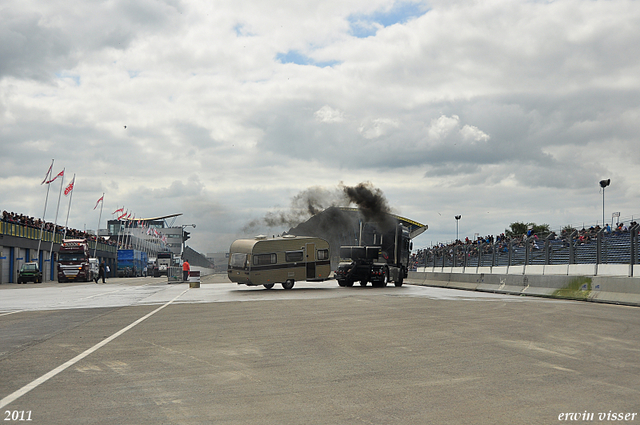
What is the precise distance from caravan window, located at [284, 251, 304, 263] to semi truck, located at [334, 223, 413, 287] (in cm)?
360

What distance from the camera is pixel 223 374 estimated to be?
780cm

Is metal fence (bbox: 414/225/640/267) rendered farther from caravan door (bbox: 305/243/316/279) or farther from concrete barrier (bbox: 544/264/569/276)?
caravan door (bbox: 305/243/316/279)

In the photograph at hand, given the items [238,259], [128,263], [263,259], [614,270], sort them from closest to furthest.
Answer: [614,270], [263,259], [238,259], [128,263]

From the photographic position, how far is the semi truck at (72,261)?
192 ft

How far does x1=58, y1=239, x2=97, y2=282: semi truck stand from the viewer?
58.5m

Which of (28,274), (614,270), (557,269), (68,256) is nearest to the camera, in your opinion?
(614,270)

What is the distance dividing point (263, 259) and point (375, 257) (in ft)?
21.8

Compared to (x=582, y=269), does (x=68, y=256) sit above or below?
below

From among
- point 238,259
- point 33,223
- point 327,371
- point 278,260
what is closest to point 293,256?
point 278,260

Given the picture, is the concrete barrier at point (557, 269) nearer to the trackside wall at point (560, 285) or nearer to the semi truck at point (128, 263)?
the trackside wall at point (560, 285)

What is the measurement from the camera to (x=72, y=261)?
5869 centimetres

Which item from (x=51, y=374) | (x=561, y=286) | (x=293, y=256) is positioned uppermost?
(x=293, y=256)

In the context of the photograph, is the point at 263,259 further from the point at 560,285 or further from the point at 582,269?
the point at 582,269

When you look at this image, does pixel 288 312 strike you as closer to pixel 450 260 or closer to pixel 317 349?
pixel 317 349
